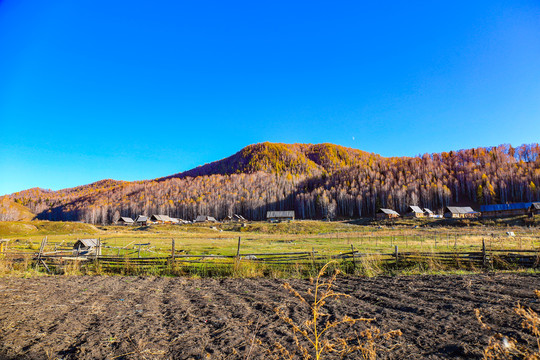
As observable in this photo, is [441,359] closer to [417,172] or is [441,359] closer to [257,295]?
[257,295]

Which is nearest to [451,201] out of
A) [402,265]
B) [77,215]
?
[402,265]

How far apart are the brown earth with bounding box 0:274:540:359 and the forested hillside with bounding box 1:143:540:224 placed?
99.9 metres

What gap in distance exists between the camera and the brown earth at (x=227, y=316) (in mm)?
5293

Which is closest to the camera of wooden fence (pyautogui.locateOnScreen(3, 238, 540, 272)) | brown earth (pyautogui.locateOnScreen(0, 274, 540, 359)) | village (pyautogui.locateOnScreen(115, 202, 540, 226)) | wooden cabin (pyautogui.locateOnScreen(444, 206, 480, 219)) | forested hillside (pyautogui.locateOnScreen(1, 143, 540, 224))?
brown earth (pyautogui.locateOnScreen(0, 274, 540, 359))

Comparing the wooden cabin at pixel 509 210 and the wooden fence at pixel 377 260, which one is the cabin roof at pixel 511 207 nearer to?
the wooden cabin at pixel 509 210

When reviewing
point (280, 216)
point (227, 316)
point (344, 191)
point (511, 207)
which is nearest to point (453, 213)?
point (511, 207)

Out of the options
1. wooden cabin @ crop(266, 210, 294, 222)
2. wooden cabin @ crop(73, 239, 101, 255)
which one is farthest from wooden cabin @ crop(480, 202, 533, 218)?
wooden cabin @ crop(73, 239, 101, 255)

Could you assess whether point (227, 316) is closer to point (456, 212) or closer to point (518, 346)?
point (518, 346)

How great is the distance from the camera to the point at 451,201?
102 metres

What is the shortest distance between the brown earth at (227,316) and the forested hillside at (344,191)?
9985cm

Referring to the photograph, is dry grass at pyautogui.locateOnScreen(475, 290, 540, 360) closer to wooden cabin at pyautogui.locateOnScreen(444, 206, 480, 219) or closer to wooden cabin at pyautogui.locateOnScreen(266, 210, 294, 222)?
wooden cabin at pyautogui.locateOnScreen(444, 206, 480, 219)

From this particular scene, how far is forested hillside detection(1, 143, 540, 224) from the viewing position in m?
99.5

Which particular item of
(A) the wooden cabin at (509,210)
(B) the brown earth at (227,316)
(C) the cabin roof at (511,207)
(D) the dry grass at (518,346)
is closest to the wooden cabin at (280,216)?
(A) the wooden cabin at (509,210)

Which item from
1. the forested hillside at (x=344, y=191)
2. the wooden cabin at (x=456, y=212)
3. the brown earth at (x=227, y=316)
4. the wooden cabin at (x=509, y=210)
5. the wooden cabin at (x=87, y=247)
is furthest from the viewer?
the forested hillside at (x=344, y=191)
